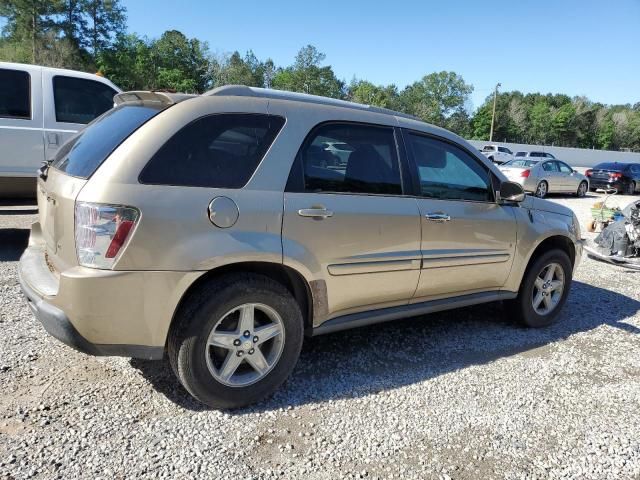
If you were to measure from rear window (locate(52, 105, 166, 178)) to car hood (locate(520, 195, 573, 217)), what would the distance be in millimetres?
3279

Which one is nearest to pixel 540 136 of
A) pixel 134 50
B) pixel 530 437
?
pixel 134 50

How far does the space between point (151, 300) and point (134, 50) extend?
241ft

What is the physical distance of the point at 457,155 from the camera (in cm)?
407

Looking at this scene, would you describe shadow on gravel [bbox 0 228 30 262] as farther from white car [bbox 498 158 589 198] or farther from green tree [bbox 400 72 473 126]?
green tree [bbox 400 72 473 126]

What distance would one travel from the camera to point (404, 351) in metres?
3.99

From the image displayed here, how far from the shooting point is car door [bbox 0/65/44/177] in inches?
226

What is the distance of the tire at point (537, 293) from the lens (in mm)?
4582

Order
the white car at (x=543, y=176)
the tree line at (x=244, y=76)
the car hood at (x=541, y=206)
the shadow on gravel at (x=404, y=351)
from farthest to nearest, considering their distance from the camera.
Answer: the tree line at (x=244, y=76)
the white car at (x=543, y=176)
the car hood at (x=541, y=206)
the shadow on gravel at (x=404, y=351)

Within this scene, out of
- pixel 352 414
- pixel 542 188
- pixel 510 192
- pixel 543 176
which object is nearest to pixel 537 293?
pixel 510 192

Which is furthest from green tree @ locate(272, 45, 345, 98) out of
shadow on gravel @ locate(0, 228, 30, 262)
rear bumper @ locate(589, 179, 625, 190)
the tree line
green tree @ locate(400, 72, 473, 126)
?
shadow on gravel @ locate(0, 228, 30, 262)

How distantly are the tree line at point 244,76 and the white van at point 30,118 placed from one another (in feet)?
180

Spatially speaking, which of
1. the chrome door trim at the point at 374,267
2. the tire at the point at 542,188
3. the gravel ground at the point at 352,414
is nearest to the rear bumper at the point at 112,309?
the gravel ground at the point at 352,414

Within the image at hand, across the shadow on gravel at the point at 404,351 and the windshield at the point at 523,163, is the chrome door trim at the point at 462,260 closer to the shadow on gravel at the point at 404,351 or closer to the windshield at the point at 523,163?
the shadow on gravel at the point at 404,351

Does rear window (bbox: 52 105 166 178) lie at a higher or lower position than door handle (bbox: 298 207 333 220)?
higher
